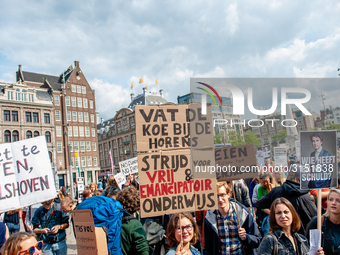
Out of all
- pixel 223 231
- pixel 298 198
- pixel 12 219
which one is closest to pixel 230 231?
pixel 223 231

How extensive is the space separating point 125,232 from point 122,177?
683cm

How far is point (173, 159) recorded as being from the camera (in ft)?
11.9

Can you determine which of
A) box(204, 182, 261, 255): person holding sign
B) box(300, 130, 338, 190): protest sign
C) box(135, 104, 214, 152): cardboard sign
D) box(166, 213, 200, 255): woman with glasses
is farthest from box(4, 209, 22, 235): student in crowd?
box(300, 130, 338, 190): protest sign

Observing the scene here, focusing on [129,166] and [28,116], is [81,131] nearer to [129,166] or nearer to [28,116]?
[28,116]

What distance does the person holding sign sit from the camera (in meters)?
3.34

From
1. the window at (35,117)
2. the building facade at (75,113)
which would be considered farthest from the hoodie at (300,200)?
the building facade at (75,113)

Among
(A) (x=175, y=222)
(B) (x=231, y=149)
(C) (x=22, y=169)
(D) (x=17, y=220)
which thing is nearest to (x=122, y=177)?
(D) (x=17, y=220)

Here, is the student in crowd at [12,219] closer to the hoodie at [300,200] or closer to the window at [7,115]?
the hoodie at [300,200]

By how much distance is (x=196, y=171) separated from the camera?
144 inches

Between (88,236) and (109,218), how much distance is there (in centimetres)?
30

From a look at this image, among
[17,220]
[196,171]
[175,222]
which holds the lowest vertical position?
[17,220]

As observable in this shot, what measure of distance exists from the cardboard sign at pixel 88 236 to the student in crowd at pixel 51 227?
5.65ft

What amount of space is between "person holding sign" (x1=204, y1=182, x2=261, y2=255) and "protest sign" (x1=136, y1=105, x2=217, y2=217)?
0.65ft

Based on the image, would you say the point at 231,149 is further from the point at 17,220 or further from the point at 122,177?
the point at 122,177
